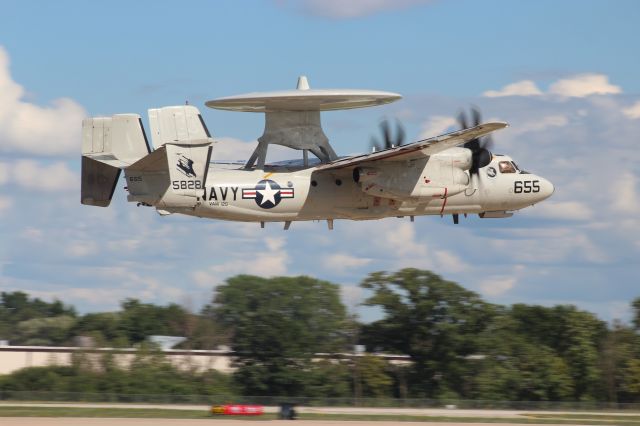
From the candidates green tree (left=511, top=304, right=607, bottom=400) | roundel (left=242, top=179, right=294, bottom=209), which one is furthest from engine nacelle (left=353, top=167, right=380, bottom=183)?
green tree (left=511, top=304, right=607, bottom=400)

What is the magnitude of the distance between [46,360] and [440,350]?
2959cm

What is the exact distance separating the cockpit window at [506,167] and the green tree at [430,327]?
1468 inches

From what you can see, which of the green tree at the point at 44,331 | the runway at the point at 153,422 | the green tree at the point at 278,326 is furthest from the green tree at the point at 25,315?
the runway at the point at 153,422

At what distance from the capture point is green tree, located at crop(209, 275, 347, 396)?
76.9 meters

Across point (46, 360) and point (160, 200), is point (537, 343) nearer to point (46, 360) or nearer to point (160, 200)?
point (46, 360)

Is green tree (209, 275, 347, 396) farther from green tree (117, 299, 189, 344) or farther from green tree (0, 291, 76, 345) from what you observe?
green tree (0, 291, 76, 345)

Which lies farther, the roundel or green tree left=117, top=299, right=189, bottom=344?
green tree left=117, top=299, right=189, bottom=344

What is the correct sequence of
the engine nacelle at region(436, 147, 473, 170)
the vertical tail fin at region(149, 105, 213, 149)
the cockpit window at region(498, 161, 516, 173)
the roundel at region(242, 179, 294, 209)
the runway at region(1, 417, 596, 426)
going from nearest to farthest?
the vertical tail fin at region(149, 105, 213, 149), the roundel at region(242, 179, 294, 209), the engine nacelle at region(436, 147, 473, 170), the runway at region(1, 417, 596, 426), the cockpit window at region(498, 161, 516, 173)

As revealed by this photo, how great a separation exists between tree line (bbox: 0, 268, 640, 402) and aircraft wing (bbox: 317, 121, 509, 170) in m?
38.8

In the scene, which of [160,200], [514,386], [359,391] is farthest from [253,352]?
[160,200]

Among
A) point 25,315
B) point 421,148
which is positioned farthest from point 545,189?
point 25,315

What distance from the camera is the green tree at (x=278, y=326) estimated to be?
252 feet

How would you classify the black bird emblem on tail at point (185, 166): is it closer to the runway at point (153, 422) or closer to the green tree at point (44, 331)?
the runway at point (153, 422)

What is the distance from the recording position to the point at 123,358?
255ft
